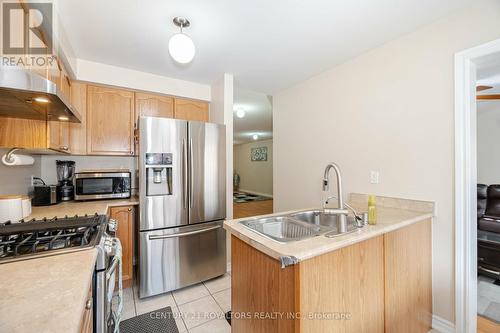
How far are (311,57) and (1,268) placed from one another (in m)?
2.59

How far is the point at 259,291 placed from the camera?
1.18 meters

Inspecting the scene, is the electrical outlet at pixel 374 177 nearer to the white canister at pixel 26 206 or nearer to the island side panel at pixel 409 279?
the island side panel at pixel 409 279

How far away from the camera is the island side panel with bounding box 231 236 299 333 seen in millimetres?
1016

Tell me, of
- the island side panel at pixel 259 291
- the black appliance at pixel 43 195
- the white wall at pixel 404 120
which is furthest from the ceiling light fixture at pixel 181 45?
the black appliance at pixel 43 195

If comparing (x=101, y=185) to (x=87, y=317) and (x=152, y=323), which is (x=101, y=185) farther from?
(x=87, y=317)

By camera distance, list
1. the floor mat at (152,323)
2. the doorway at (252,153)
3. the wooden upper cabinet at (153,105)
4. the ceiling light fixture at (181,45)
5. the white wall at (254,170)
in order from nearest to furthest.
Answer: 1. the ceiling light fixture at (181,45)
2. the floor mat at (152,323)
3. the wooden upper cabinet at (153,105)
4. the doorway at (252,153)
5. the white wall at (254,170)

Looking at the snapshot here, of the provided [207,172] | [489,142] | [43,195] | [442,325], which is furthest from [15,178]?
[489,142]

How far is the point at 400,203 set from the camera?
1.83 metres

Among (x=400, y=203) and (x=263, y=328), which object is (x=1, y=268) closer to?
(x=263, y=328)

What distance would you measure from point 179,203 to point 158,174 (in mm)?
359

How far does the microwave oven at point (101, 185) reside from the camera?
2213 millimetres

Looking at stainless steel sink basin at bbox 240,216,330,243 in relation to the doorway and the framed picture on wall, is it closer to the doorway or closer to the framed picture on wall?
the doorway

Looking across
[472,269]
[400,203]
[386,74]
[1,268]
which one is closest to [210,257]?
[1,268]

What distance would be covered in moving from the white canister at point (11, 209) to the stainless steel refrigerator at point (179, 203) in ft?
2.59
